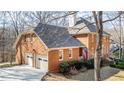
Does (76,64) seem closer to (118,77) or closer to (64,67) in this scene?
(64,67)

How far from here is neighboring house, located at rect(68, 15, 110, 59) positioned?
Result: 4684mm

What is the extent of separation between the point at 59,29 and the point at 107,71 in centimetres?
93

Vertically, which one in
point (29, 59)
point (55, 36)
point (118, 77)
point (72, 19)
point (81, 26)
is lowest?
point (118, 77)

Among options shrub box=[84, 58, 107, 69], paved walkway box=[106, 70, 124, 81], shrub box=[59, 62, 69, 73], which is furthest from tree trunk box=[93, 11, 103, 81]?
shrub box=[59, 62, 69, 73]

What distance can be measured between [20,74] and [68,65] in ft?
2.35

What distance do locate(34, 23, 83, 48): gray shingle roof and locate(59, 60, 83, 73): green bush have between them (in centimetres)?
25

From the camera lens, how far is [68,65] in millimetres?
4691

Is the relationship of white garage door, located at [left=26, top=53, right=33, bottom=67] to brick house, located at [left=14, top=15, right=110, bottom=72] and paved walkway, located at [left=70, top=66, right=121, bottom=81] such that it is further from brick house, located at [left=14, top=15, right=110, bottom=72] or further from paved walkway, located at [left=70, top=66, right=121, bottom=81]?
paved walkway, located at [left=70, top=66, right=121, bottom=81]

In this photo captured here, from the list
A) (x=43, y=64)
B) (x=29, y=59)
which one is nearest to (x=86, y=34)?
(x=43, y=64)

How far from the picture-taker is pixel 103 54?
4719mm

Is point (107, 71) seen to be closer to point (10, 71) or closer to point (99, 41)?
point (99, 41)

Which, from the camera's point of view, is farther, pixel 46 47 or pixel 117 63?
pixel 117 63
